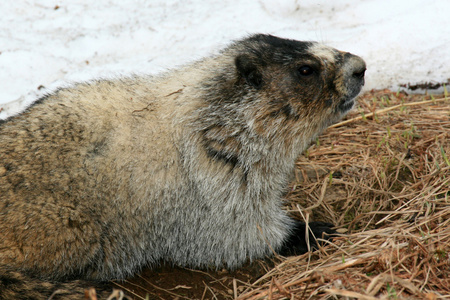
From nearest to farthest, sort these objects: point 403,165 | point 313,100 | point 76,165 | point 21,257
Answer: point 21,257, point 76,165, point 313,100, point 403,165

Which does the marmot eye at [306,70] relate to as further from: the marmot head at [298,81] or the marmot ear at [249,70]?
the marmot ear at [249,70]

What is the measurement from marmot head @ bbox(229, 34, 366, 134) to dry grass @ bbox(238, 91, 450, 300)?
42.4 inches

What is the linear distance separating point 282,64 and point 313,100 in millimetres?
477

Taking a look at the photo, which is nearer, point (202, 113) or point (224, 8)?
point (202, 113)

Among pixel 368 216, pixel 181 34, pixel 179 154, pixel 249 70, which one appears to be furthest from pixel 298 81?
pixel 181 34

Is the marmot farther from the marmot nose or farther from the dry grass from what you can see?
the dry grass

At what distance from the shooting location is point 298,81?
4.77 m

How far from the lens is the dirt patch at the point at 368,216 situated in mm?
3826

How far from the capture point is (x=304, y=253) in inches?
205

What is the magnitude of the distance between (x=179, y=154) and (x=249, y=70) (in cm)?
110

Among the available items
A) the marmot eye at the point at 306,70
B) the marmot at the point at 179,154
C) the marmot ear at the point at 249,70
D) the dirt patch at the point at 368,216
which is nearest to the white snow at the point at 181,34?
the dirt patch at the point at 368,216

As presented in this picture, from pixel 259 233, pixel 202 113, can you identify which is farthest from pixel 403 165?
pixel 202 113

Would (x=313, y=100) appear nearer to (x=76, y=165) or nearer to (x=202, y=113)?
(x=202, y=113)

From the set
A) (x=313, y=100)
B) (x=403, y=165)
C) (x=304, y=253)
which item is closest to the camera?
(x=313, y=100)
